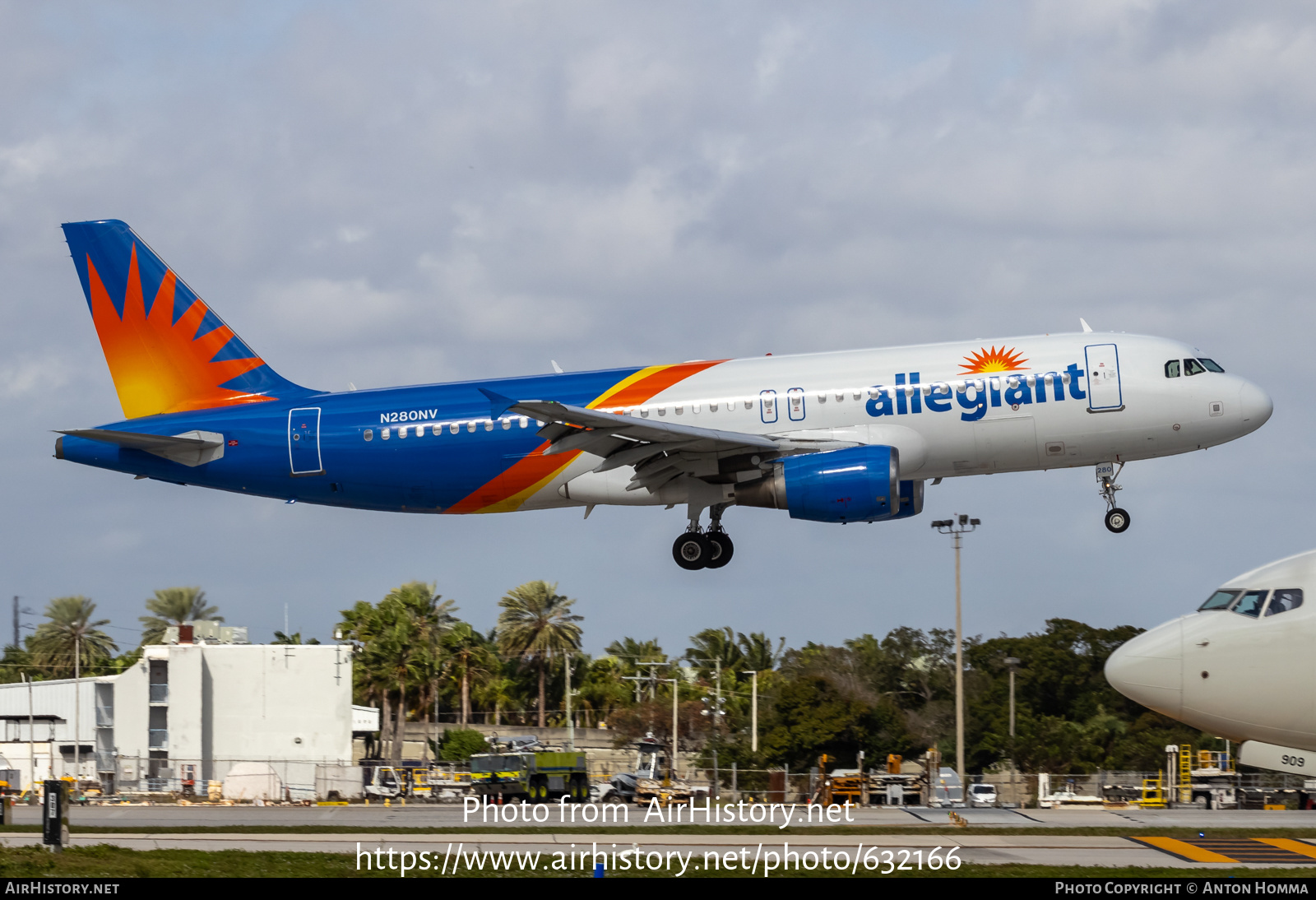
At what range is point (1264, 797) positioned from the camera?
45438 millimetres

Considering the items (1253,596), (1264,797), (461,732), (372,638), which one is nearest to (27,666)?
(372,638)

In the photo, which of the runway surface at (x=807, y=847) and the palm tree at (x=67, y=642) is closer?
the runway surface at (x=807, y=847)

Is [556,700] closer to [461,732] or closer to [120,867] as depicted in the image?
[461,732]

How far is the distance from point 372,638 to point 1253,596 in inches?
2837

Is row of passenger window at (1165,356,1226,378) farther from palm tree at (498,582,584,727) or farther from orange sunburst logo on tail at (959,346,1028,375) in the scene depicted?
palm tree at (498,582,584,727)

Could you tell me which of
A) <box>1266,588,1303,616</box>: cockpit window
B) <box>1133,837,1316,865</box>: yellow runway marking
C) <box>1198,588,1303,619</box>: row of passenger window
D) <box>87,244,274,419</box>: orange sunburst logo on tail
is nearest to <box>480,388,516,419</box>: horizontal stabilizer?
<box>87,244,274,419</box>: orange sunburst logo on tail

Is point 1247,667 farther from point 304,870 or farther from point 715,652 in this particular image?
point 715,652

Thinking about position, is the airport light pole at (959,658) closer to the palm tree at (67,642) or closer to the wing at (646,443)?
the wing at (646,443)

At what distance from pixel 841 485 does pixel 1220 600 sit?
1367 centimetres

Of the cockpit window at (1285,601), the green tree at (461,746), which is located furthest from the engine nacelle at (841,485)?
Result: the green tree at (461,746)

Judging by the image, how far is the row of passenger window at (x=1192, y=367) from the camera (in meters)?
31.5

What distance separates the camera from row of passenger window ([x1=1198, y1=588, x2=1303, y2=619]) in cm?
1680

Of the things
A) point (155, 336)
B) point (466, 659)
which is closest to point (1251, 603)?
point (155, 336)

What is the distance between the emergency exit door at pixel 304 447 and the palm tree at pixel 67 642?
7906cm
